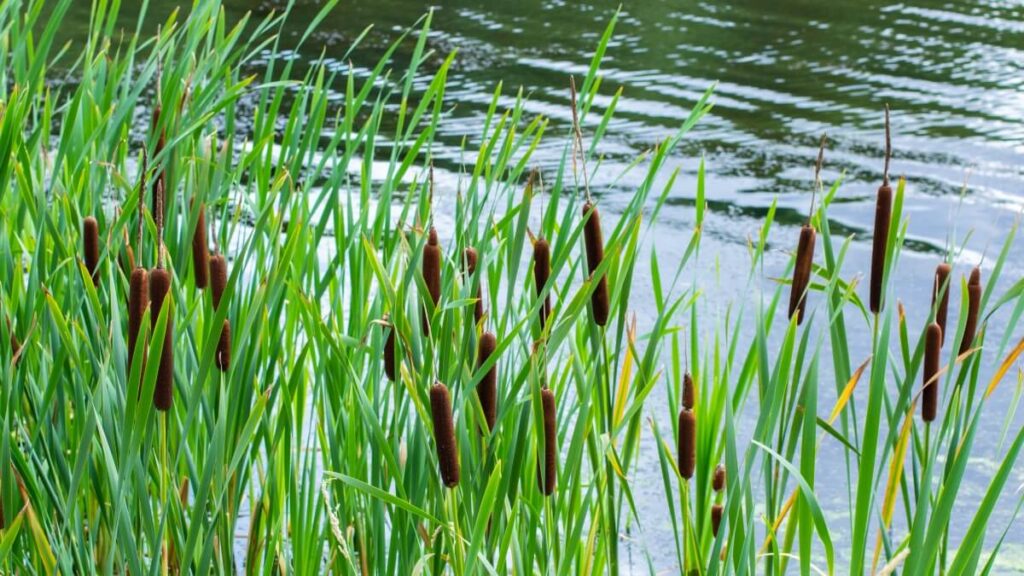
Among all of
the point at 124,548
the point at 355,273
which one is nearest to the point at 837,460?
the point at 355,273

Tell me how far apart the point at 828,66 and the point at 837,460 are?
3.80 metres

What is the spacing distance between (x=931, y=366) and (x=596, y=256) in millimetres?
357

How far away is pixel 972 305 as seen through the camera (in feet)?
4.54

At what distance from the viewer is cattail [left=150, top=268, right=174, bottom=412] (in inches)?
44.0

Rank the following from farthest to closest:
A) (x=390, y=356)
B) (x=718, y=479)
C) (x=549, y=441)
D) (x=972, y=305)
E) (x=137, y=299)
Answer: (x=718, y=479), (x=390, y=356), (x=972, y=305), (x=549, y=441), (x=137, y=299)

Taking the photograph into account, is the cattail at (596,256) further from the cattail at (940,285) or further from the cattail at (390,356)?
the cattail at (940,285)

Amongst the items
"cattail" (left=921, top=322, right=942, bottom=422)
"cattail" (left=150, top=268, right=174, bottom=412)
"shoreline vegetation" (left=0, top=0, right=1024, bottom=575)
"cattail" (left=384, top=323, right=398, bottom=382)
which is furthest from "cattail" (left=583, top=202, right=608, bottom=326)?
"cattail" (left=150, top=268, right=174, bottom=412)

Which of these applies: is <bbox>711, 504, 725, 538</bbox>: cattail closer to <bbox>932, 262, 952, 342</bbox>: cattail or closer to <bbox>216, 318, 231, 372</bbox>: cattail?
<bbox>932, 262, 952, 342</bbox>: cattail

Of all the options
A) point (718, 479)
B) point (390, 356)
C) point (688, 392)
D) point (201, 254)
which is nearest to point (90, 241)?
point (201, 254)

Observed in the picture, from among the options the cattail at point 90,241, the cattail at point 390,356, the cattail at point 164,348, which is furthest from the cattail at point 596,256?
the cattail at point 90,241

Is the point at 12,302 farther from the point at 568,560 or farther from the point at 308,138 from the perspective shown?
the point at 568,560

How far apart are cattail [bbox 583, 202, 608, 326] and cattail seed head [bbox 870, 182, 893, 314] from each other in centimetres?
27

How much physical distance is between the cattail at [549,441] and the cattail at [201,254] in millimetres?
449

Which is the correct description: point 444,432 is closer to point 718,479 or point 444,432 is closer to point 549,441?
point 549,441
